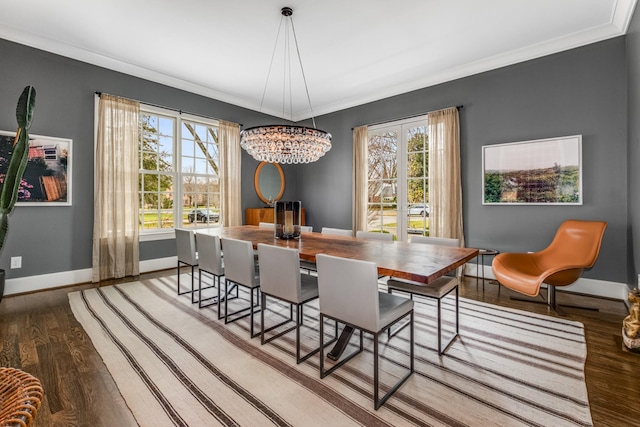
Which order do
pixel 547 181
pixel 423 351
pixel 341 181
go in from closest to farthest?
1. pixel 423 351
2. pixel 547 181
3. pixel 341 181

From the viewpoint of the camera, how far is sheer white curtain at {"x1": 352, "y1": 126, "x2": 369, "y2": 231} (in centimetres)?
514

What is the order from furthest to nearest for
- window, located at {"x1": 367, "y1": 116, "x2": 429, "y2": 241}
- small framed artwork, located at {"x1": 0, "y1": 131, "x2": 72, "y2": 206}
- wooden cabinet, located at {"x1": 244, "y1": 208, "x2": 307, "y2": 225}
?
wooden cabinet, located at {"x1": 244, "y1": 208, "x2": 307, "y2": 225}, window, located at {"x1": 367, "y1": 116, "x2": 429, "y2": 241}, small framed artwork, located at {"x1": 0, "y1": 131, "x2": 72, "y2": 206}

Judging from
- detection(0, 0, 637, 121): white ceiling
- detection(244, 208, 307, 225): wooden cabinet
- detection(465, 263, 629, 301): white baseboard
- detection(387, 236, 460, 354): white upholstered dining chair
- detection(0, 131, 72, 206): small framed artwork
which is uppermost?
detection(0, 0, 637, 121): white ceiling

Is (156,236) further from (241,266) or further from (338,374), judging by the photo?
(338,374)

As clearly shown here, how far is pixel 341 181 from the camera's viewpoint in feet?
18.2

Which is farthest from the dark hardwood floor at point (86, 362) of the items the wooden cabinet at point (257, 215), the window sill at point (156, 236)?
the wooden cabinet at point (257, 215)

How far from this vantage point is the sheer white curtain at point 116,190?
3.74 meters

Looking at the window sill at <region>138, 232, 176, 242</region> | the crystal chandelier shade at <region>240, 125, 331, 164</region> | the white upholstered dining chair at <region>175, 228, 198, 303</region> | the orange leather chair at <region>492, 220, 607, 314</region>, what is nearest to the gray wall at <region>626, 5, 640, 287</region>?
the orange leather chair at <region>492, 220, 607, 314</region>

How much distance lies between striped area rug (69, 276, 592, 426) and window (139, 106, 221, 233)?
1.94 metres

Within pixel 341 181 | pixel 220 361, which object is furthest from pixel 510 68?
pixel 220 361

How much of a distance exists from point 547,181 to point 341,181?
10.1ft

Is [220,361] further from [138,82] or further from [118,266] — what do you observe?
[138,82]

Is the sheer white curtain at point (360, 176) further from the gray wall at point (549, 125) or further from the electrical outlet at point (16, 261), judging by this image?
the electrical outlet at point (16, 261)

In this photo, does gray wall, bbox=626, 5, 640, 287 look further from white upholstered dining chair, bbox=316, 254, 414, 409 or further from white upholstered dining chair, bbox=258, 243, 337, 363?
white upholstered dining chair, bbox=258, 243, 337, 363
